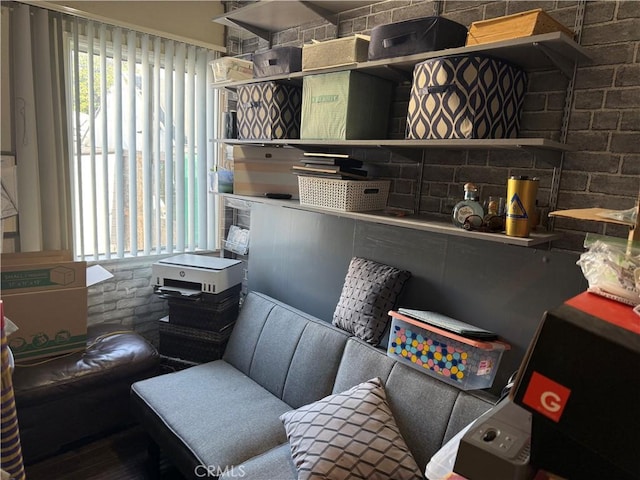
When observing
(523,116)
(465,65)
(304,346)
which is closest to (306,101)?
(465,65)

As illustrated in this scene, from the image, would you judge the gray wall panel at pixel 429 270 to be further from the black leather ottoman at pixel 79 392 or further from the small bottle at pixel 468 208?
the black leather ottoman at pixel 79 392

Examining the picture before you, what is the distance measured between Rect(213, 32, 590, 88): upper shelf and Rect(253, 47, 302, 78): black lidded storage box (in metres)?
0.46

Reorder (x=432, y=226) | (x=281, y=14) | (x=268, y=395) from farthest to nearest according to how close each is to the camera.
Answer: (x=281, y=14), (x=268, y=395), (x=432, y=226)

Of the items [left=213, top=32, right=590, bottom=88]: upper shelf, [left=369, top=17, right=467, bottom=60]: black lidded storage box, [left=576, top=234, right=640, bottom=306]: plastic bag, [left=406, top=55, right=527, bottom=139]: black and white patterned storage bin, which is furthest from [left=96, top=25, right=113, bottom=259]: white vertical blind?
[left=576, top=234, right=640, bottom=306]: plastic bag

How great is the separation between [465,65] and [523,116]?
0.36 meters

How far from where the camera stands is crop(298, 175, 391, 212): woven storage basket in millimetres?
1960

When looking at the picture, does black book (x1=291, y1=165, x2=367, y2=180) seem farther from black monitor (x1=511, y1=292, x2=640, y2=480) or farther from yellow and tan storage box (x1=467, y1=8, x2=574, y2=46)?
black monitor (x1=511, y1=292, x2=640, y2=480)

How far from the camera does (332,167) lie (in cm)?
200

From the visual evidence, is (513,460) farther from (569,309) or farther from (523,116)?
(523,116)

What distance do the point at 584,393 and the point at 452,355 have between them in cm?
104

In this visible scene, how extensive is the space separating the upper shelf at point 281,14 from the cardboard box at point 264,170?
729mm

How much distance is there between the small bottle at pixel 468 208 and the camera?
1560 mm

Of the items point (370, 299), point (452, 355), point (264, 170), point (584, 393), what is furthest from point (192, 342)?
point (584, 393)

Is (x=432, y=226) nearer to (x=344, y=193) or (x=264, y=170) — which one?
(x=344, y=193)
